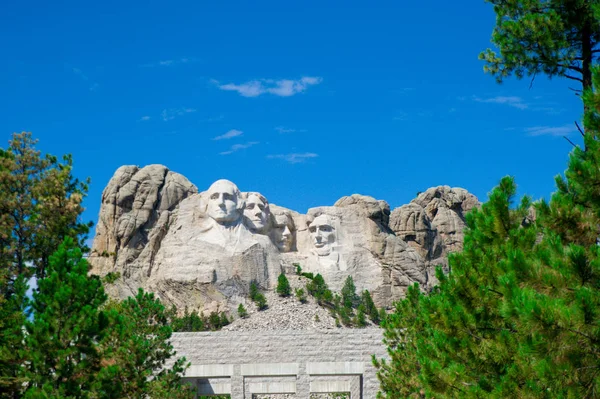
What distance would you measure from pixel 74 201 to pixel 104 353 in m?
5.35

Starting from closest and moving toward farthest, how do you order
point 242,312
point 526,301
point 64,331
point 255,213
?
point 526,301
point 64,331
point 242,312
point 255,213

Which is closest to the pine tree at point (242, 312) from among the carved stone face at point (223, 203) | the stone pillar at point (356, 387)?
the carved stone face at point (223, 203)

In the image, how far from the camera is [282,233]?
3250cm

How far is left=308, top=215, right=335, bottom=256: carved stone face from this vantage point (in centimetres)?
3203

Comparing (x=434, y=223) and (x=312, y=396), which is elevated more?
(x=434, y=223)

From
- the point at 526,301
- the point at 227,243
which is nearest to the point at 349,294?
the point at 227,243

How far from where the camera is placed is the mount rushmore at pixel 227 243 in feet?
96.4

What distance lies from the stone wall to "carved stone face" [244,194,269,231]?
30.8 feet

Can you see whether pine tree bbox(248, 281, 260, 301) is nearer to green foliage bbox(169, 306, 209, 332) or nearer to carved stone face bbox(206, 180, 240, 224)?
green foliage bbox(169, 306, 209, 332)

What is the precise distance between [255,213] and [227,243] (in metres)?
1.99

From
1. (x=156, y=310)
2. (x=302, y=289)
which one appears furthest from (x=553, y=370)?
(x=302, y=289)

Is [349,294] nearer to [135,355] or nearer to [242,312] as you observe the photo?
[242,312]

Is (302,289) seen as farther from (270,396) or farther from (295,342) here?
(295,342)

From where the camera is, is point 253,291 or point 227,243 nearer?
point 253,291
